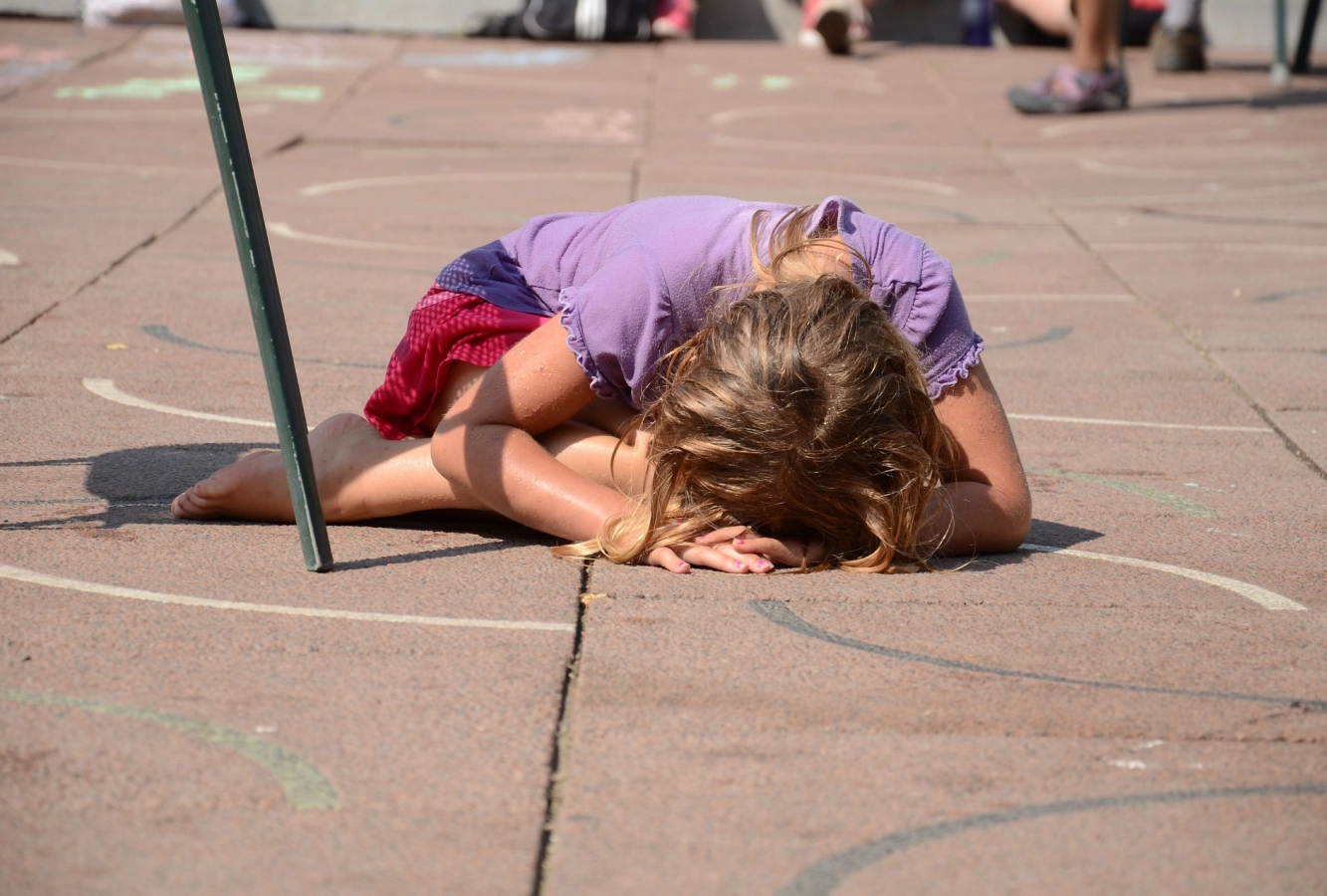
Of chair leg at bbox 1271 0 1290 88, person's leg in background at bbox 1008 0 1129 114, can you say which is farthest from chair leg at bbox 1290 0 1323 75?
person's leg in background at bbox 1008 0 1129 114

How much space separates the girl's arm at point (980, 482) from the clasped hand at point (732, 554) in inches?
9.6

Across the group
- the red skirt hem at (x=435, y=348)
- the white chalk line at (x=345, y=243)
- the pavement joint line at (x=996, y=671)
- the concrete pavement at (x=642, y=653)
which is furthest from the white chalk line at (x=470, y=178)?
the pavement joint line at (x=996, y=671)

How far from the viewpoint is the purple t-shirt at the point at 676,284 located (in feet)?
7.94

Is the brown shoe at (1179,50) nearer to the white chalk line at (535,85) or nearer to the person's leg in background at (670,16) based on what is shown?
the person's leg in background at (670,16)

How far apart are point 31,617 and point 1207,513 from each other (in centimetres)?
206

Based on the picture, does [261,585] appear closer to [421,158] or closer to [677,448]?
[677,448]

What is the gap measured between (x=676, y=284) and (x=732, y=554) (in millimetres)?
446

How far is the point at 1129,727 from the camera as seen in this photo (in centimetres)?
192

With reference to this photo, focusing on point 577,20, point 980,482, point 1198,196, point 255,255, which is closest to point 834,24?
point 577,20

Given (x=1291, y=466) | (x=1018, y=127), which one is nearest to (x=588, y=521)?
(x=1291, y=466)

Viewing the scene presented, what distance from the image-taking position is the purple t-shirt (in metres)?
2.42

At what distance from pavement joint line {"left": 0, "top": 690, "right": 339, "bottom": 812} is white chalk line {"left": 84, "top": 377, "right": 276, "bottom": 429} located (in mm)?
1376

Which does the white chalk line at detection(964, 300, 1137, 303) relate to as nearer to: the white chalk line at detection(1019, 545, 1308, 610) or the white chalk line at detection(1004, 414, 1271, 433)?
the white chalk line at detection(1004, 414, 1271, 433)

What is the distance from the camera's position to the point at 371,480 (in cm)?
264
